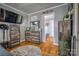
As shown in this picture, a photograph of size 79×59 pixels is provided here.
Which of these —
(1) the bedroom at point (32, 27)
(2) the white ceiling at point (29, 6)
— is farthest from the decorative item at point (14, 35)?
(2) the white ceiling at point (29, 6)

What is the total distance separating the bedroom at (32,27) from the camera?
146 centimetres

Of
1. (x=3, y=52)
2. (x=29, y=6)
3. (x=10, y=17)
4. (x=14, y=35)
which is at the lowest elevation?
(x=3, y=52)

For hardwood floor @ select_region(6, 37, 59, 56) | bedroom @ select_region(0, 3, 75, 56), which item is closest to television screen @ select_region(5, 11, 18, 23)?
bedroom @ select_region(0, 3, 75, 56)

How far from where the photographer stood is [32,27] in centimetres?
149

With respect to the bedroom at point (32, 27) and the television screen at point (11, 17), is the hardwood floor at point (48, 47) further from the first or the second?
the television screen at point (11, 17)

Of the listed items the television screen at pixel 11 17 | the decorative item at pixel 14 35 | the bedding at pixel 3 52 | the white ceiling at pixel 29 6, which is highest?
the white ceiling at pixel 29 6

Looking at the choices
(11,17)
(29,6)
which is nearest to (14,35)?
(11,17)

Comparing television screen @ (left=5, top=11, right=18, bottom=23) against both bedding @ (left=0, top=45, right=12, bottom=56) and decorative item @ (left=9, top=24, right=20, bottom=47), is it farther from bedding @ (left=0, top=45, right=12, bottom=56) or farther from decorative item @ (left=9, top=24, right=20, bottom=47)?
bedding @ (left=0, top=45, right=12, bottom=56)

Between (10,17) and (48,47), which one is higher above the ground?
(10,17)

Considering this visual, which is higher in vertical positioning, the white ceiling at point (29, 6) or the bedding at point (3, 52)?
the white ceiling at point (29, 6)

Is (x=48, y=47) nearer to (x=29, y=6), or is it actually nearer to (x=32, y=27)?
(x=32, y=27)

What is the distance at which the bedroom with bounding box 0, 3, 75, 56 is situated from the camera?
1455mm

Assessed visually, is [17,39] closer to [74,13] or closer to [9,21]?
[9,21]

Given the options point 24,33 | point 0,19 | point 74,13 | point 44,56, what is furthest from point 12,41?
point 74,13
